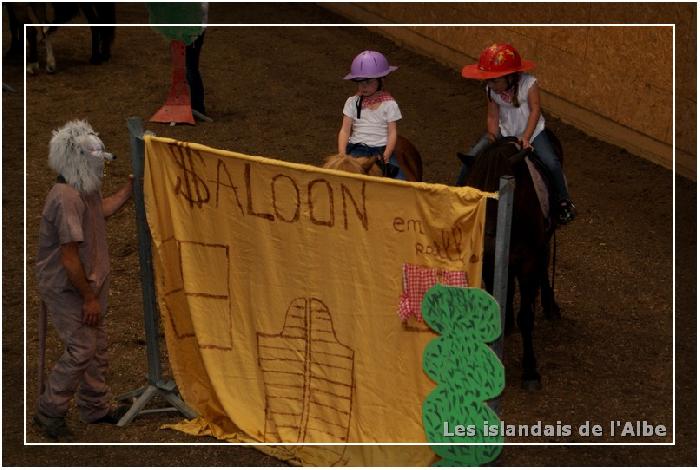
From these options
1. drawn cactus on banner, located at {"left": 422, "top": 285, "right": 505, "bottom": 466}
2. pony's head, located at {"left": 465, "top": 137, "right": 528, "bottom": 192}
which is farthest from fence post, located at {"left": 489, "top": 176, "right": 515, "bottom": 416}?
pony's head, located at {"left": 465, "top": 137, "right": 528, "bottom": 192}

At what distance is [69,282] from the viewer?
27.7 feet

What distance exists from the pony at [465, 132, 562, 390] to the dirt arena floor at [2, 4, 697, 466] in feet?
1.07

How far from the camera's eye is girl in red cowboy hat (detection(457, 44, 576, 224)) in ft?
32.3

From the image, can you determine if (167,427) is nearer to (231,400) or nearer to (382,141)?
(231,400)

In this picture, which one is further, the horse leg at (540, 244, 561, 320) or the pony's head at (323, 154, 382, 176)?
the horse leg at (540, 244, 561, 320)

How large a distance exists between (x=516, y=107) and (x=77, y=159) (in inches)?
141

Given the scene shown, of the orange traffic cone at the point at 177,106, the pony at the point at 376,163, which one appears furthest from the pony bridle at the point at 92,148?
the orange traffic cone at the point at 177,106

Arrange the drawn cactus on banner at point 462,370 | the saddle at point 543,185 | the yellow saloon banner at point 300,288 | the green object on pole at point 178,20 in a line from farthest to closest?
the green object on pole at point 178,20 < the saddle at point 543,185 < the yellow saloon banner at point 300,288 < the drawn cactus on banner at point 462,370

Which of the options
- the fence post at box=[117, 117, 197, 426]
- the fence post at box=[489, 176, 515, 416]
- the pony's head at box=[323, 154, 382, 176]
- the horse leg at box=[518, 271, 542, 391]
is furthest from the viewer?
the horse leg at box=[518, 271, 542, 391]

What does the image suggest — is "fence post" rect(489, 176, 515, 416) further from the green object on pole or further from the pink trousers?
the green object on pole

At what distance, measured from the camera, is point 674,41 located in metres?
12.5

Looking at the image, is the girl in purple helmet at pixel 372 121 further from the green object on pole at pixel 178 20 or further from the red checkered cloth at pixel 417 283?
the green object on pole at pixel 178 20

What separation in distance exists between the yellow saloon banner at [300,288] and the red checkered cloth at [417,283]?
0.01m

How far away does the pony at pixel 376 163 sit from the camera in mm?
8523
